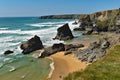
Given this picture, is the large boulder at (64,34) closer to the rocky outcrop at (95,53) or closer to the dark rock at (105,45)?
the rocky outcrop at (95,53)

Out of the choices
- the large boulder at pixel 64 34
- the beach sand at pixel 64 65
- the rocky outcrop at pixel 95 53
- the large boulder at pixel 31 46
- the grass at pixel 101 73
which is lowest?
the large boulder at pixel 64 34

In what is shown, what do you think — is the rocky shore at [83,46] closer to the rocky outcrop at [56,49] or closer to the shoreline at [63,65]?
the rocky outcrop at [56,49]

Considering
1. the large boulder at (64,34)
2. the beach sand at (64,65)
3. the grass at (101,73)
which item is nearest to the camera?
the grass at (101,73)

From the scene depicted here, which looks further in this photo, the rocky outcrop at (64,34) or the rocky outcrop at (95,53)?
the rocky outcrop at (64,34)

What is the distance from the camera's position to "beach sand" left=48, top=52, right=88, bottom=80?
28.7 m

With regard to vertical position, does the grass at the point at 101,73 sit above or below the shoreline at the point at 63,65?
above

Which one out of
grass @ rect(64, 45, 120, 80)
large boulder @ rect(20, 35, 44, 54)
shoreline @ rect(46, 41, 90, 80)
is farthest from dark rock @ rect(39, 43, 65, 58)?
grass @ rect(64, 45, 120, 80)

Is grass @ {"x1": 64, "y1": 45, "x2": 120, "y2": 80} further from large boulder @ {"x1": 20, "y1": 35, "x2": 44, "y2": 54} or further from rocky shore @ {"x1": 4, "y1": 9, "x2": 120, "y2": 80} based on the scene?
large boulder @ {"x1": 20, "y1": 35, "x2": 44, "y2": 54}

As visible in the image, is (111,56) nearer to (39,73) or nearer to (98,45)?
(39,73)

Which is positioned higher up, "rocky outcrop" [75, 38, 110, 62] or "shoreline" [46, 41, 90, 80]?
"rocky outcrop" [75, 38, 110, 62]

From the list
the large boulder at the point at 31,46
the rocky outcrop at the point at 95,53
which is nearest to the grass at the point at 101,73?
the rocky outcrop at the point at 95,53

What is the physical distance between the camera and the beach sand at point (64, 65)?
2868cm

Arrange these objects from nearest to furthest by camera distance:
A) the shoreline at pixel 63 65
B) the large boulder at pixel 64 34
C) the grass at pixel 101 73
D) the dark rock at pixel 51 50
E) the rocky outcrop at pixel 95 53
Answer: the grass at pixel 101 73
the shoreline at pixel 63 65
the rocky outcrop at pixel 95 53
the dark rock at pixel 51 50
the large boulder at pixel 64 34

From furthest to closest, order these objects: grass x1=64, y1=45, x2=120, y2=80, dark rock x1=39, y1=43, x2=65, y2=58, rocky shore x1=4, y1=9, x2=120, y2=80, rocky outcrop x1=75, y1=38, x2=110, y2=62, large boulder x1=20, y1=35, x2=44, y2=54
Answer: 1. large boulder x1=20, y1=35, x2=44, y2=54
2. dark rock x1=39, y1=43, x2=65, y2=58
3. rocky shore x1=4, y1=9, x2=120, y2=80
4. rocky outcrop x1=75, y1=38, x2=110, y2=62
5. grass x1=64, y1=45, x2=120, y2=80
